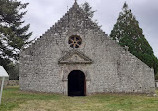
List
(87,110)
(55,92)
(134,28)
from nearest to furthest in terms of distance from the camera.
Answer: (87,110), (55,92), (134,28)

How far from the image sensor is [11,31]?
20484 mm

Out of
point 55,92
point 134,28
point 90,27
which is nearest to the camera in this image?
point 55,92

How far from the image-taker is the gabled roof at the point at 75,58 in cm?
1430

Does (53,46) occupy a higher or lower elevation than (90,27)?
lower

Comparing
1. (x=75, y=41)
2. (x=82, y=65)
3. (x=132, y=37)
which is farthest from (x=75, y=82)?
(x=132, y=37)

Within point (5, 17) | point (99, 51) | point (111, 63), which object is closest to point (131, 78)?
point (111, 63)

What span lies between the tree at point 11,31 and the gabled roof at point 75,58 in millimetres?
7346

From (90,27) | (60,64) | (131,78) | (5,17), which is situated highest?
(5,17)

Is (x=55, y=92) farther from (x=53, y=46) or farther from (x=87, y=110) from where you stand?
(x=87, y=110)

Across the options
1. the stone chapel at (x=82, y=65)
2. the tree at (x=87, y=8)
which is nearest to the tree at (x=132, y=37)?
the stone chapel at (x=82, y=65)

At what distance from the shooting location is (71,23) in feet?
49.5

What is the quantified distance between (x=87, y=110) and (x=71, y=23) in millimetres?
8063

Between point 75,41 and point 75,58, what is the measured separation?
4.46 ft

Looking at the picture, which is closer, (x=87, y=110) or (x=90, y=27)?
(x=87, y=110)
